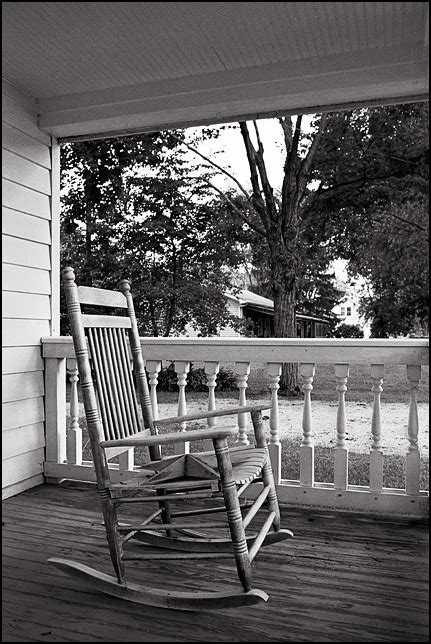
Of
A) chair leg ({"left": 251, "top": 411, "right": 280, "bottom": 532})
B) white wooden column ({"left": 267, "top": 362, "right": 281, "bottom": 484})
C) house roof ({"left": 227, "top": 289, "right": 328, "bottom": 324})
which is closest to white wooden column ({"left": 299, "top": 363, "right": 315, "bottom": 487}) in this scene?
white wooden column ({"left": 267, "top": 362, "right": 281, "bottom": 484})

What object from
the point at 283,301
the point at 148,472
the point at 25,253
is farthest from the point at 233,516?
the point at 283,301

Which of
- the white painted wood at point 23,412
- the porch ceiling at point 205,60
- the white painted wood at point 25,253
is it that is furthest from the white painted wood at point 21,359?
the porch ceiling at point 205,60

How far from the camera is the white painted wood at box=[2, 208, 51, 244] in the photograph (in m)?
3.17

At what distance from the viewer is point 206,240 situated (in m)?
6.35

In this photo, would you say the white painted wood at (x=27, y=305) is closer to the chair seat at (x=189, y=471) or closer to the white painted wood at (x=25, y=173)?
the white painted wood at (x=25, y=173)

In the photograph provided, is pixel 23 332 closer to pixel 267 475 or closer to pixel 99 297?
pixel 99 297

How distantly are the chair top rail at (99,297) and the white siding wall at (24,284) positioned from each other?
2.46 ft

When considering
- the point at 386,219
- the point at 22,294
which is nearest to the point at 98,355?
the point at 22,294

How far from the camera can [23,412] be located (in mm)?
3305

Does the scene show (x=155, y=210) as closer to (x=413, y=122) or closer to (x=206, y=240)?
(x=206, y=240)

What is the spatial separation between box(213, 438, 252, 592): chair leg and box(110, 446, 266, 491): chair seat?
0.16 feet

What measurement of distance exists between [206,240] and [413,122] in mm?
2342

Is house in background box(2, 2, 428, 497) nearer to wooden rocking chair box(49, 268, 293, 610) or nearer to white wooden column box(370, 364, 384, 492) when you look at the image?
wooden rocking chair box(49, 268, 293, 610)

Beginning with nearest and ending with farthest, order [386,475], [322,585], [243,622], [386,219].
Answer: [243,622] → [322,585] → [386,475] → [386,219]
